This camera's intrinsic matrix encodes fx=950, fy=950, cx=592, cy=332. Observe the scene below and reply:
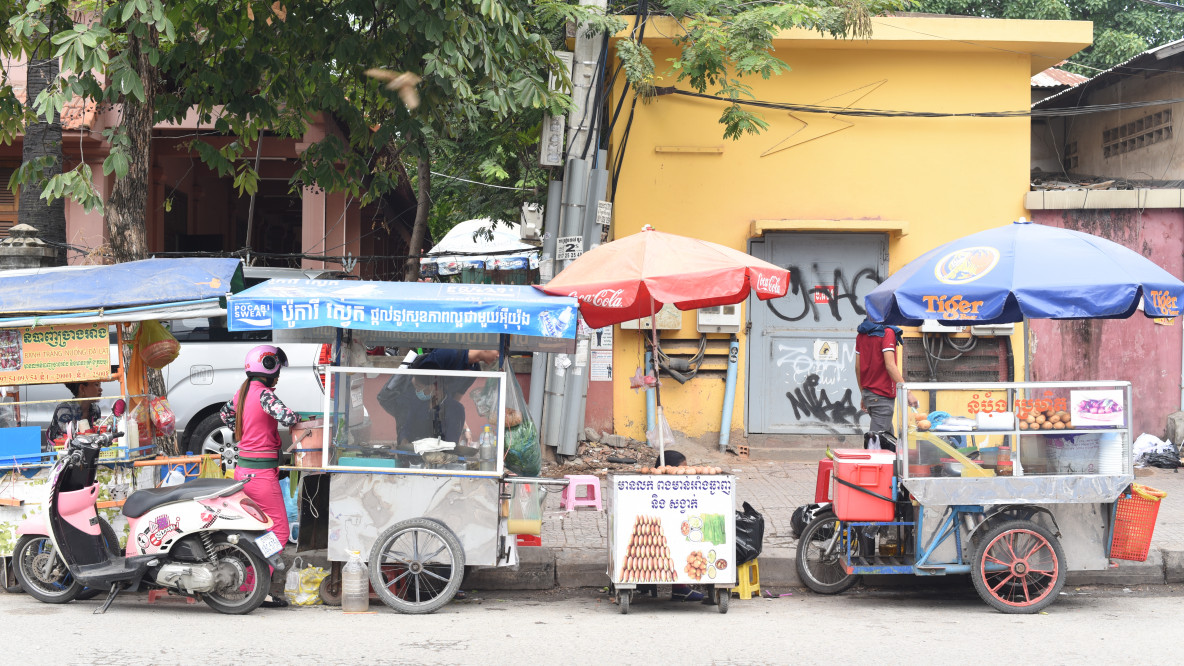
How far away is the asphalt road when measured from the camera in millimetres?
4945

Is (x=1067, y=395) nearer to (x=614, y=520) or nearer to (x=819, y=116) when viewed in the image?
(x=614, y=520)

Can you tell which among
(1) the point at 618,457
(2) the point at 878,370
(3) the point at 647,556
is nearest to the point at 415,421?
(3) the point at 647,556

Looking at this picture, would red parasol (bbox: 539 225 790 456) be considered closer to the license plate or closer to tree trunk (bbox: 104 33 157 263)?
the license plate

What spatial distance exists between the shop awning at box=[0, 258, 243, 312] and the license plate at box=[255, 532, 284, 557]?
1606 millimetres

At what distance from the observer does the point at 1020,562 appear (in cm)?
595

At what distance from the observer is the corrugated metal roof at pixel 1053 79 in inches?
537

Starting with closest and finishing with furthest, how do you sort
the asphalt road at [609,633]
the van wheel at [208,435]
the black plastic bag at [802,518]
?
the asphalt road at [609,633] → the black plastic bag at [802,518] → the van wheel at [208,435]

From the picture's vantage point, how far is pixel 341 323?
5.80m

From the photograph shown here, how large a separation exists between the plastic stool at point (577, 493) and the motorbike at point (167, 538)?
1.84 metres

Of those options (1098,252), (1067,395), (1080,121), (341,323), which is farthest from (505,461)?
(1080,121)

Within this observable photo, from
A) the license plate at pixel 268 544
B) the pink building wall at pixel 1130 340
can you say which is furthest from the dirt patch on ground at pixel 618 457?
the license plate at pixel 268 544

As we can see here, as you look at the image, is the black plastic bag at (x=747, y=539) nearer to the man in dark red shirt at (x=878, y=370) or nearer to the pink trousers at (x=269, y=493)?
the man in dark red shirt at (x=878, y=370)

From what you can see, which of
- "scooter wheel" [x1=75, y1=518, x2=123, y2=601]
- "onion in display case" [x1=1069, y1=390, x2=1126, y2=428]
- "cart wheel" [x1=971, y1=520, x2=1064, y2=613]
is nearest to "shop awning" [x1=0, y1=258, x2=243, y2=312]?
"scooter wheel" [x1=75, y1=518, x2=123, y2=601]

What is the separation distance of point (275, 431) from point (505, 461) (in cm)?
159
